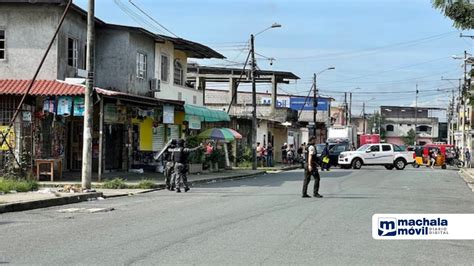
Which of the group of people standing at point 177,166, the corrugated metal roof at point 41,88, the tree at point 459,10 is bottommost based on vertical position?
the group of people standing at point 177,166

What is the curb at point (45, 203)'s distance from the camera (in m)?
14.7

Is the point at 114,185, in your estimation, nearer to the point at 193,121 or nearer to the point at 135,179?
the point at 135,179

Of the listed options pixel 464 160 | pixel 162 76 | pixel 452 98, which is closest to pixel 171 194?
pixel 162 76

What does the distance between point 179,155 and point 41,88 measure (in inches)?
231

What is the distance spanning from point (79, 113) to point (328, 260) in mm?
15475

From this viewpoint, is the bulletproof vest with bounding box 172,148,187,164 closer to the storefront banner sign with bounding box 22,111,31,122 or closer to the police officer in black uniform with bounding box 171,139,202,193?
the police officer in black uniform with bounding box 171,139,202,193

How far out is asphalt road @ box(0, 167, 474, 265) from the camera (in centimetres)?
881

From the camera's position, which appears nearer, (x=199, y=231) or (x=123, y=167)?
(x=199, y=231)

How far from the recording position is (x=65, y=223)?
1248 cm

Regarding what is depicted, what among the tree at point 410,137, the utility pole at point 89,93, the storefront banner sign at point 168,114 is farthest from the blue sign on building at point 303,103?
the utility pole at point 89,93

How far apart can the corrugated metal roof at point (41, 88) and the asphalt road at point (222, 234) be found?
591 cm

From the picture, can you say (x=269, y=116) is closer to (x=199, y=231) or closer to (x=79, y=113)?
(x=79, y=113)

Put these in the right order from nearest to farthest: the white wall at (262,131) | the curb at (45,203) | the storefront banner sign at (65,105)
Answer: the curb at (45,203)
the storefront banner sign at (65,105)
the white wall at (262,131)

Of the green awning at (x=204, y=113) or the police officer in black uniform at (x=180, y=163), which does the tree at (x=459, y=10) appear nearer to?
the police officer in black uniform at (x=180, y=163)
